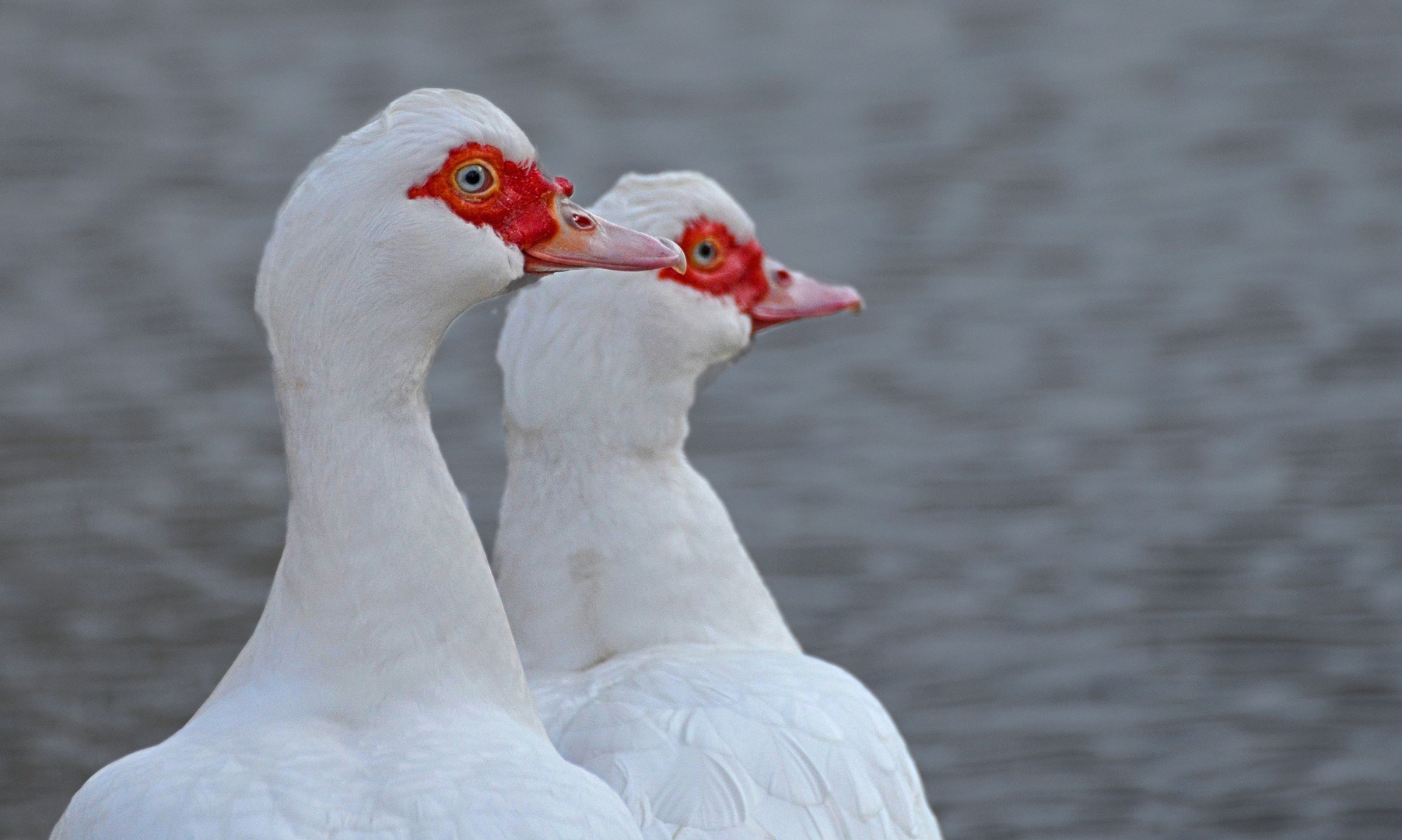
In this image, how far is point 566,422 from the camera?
3898 mm

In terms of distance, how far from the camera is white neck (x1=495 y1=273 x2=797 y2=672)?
3.85m

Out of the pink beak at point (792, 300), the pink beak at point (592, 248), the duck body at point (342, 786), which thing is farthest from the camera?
the pink beak at point (792, 300)

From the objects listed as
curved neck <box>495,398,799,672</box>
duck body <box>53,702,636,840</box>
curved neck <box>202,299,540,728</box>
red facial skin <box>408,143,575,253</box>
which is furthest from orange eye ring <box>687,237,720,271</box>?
duck body <box>53,702,636,840</box>

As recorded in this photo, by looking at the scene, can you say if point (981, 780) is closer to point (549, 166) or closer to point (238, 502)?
point (238, 502)

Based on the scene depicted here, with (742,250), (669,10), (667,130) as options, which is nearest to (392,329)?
(742,250)

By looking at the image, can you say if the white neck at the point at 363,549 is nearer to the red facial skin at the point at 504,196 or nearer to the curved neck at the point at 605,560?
the red facial skin at the point at 504,196

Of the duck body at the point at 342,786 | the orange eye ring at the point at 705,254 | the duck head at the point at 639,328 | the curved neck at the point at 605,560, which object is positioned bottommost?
the duck body at the point at 342,786

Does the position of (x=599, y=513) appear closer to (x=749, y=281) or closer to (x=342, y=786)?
(x=749, y=281)

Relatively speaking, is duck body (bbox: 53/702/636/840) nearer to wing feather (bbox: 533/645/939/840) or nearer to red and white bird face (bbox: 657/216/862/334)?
wing feather (bbox: 533/645/939/840)

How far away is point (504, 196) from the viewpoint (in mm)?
3047

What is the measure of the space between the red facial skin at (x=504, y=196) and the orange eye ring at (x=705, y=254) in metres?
0.90

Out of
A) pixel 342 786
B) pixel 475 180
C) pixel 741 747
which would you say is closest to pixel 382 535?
pixel 342 786

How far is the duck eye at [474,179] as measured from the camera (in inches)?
117

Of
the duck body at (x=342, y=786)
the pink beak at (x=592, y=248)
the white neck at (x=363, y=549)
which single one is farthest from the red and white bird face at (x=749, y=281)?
the duck body at (x=342, y=786)
